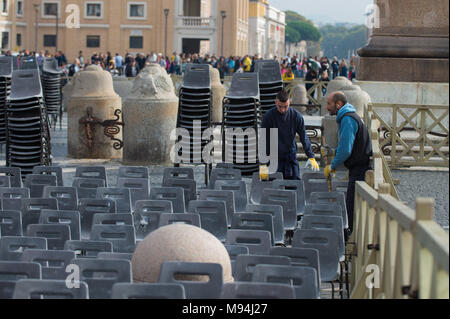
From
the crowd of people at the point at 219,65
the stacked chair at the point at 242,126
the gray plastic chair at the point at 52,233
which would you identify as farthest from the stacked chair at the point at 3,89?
the crowd of people at the point at 219,65

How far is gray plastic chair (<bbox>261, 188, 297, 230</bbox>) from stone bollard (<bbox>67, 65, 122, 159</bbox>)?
9.45 m

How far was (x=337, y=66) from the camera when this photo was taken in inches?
1663

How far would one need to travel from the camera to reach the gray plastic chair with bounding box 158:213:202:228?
883cm

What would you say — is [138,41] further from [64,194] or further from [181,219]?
[181,219]

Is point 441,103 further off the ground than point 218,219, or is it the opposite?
point 441,103

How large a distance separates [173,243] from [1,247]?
5.81 feet

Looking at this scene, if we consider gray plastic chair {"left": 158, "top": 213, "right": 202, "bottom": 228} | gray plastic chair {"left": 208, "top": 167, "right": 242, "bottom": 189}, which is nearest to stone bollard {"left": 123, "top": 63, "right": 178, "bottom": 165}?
gray plastic chair {"left": 208, "top": 167, "right": 242, "bottom": 189}

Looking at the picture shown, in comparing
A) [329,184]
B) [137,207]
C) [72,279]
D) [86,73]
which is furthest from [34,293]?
[86,73]

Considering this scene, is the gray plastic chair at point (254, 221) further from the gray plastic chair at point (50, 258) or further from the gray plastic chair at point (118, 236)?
the gray plastic chair at point (50, 258)

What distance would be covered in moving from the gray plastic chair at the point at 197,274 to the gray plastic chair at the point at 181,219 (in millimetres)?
2409

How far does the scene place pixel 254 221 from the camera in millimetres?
9219

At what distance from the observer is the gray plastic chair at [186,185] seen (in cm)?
1166

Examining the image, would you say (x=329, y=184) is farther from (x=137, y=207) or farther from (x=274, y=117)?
(x=137, y=207)

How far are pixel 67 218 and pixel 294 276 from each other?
10.7ft
